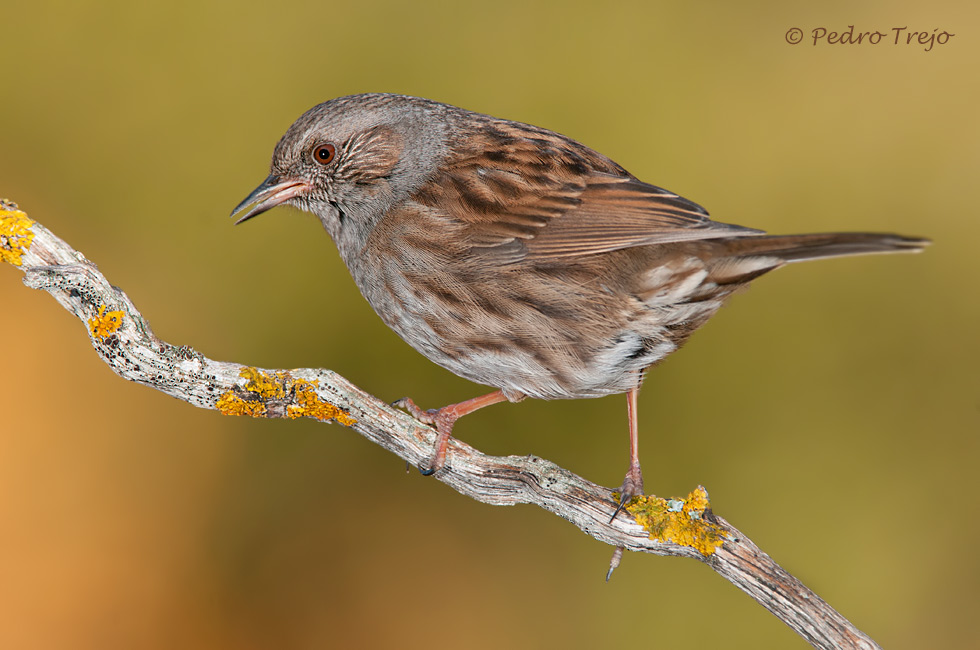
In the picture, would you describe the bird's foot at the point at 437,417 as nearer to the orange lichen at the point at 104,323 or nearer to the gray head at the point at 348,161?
the gray head at the point at 348,161

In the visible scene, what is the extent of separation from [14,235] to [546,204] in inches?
64.6

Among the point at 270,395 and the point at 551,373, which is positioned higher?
the point at 551,373

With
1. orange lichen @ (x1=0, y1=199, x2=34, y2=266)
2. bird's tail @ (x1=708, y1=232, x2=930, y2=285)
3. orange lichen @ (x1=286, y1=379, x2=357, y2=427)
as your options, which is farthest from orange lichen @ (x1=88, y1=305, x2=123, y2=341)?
bird's tail @ (x1=708, y1=232, x2=930, y2=285)

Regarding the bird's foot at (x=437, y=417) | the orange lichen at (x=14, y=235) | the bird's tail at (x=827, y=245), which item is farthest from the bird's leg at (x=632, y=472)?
the orange lichen at (x=14, y=235)

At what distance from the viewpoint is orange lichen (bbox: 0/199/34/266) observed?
2488mm

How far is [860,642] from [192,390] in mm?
2148

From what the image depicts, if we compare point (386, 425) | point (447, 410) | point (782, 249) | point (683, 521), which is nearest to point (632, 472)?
point (683, 521)

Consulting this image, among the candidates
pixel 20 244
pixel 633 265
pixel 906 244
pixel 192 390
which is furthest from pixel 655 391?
pixel 20 244

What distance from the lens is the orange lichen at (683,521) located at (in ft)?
8.41

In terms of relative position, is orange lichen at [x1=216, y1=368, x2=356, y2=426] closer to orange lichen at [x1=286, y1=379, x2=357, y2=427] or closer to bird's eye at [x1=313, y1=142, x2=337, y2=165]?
orange lichen at [x1=286, y1=379, x2=357, y2=427]

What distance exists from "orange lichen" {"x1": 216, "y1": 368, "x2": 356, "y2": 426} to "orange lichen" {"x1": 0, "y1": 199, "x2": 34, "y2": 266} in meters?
0.74

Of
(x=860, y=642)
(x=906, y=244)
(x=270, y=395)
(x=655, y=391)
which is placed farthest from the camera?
(x=655, y=391)

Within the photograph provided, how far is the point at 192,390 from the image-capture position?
8.42ft

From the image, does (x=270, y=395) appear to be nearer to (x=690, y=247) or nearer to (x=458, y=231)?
(x=458, y=231)
